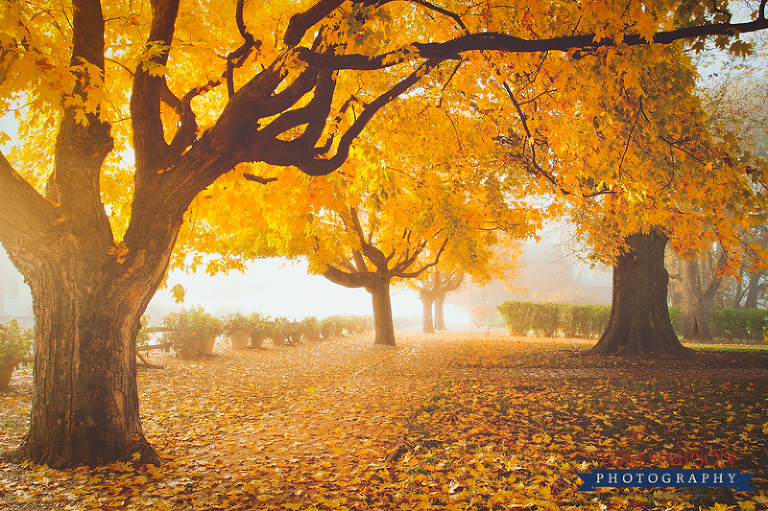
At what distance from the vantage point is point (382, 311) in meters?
15.4

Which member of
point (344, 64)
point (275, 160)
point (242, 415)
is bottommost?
point (242, 415)

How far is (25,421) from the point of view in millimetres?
5297

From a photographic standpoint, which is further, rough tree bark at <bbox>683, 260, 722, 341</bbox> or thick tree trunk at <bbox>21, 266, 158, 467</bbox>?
rough tree bark at <bbox>683, 260, 722, 341</bbox>

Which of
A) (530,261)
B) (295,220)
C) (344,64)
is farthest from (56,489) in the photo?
(530,261)

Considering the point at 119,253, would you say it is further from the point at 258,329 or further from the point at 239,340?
the point at 258,329

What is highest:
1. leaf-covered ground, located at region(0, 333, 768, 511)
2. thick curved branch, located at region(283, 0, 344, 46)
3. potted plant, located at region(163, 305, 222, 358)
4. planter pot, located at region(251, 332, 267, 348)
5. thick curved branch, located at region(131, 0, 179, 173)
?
thick curved branch, located at region(283, 0, 344, 46)

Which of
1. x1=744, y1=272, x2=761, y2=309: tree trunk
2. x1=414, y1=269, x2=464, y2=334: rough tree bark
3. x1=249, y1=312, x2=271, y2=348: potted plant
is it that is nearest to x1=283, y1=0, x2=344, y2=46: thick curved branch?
x1=249, y1=312, x2=271, y2=348: potted plant

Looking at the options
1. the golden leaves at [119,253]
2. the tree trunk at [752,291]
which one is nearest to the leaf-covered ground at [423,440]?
the golden leaves at [119,253]

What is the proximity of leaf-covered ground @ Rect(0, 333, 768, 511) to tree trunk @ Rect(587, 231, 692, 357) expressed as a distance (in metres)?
1.83

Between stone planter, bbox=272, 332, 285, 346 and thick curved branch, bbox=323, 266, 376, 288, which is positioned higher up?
thick curved branch, bbox=323, 266, 376, 288

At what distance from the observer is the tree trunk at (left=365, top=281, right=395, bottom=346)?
15.2 meters

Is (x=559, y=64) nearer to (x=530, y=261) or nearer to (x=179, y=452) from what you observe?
(x=179, y=452)

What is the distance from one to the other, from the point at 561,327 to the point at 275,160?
18.9 meters

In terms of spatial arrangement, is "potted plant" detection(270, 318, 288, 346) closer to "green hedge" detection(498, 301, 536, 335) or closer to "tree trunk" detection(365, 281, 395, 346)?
"tree trunk" detection(365, 281, 395, 346)
